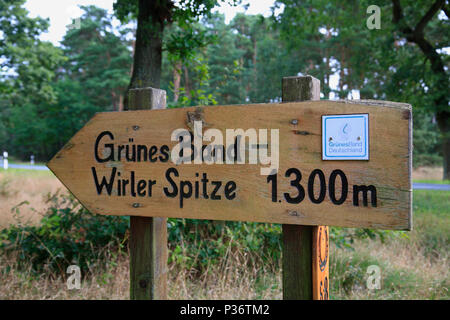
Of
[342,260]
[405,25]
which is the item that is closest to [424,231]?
[342,260]

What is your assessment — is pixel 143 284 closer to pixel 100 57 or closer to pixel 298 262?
pixel 298 262

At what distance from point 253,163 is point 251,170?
3cm

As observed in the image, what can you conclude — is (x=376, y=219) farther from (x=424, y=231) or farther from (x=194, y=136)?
(x=424, y=231)

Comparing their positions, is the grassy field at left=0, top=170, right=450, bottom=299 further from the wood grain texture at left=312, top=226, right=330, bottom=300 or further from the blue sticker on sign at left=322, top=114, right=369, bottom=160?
the blue sticker on sign at left=322, top=114, right=369, bottom=160

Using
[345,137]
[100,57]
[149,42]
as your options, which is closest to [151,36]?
[149,42]

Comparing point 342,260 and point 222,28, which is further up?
point 222,28

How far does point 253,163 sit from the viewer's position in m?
1.50

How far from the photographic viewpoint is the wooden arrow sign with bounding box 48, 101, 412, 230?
1305 millimetres

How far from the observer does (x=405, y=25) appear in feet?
33.1

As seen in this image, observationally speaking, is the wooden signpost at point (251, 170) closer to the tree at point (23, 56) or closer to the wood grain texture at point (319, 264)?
the wood grain texture at point (319, 264)

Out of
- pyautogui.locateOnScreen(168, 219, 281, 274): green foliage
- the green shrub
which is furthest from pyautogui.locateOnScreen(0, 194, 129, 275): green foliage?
pyautogui.locateOnScreen(168, 219, 281, 274): green foliage

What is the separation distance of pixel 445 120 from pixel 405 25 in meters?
3.84

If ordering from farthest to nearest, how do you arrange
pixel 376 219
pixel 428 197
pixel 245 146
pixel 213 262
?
pixel 428 197, pixel 213 262, pixel 245 146, pixel 376 219

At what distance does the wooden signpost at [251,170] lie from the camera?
4.31 ft
